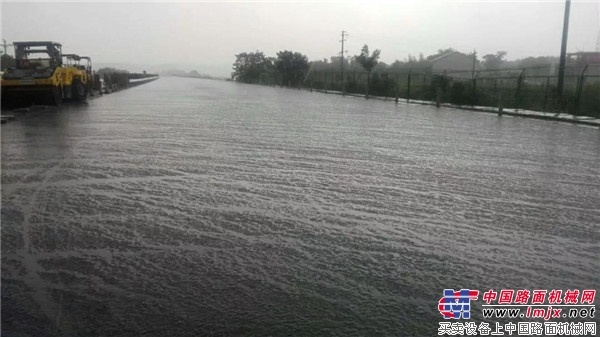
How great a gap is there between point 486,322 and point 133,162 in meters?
8.04

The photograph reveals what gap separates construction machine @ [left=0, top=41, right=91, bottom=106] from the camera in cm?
2338

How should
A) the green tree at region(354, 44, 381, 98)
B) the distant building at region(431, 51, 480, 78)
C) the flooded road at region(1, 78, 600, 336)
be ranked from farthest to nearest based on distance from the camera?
the distant building at region(431, 51, 480, 78) < the green tree at region(354, 44, 381, 98) < the flooded road at region(1, 78, 600, 336)

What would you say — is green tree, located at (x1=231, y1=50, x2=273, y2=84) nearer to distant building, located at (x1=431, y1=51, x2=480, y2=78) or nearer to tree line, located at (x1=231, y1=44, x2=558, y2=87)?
tree line, located at (x1=231, y1=44, x2=558, y2=87)

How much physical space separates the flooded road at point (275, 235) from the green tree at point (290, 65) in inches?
2609

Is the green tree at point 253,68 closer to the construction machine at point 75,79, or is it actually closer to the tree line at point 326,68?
the tree line at point 326,68

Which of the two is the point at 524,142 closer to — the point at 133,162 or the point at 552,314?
the point at 133,162

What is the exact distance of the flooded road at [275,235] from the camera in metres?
3.94

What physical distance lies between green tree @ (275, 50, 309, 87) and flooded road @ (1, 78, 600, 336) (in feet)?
217

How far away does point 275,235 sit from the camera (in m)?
5.77

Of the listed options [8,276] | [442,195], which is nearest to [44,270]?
[8,276]

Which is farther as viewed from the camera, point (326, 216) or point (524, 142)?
point (524, 142)

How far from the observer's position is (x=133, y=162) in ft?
33.7

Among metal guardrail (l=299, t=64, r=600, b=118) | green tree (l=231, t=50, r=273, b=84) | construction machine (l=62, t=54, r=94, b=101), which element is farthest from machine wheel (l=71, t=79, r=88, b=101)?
green tree (l=231, t=50, r=273, b=84)

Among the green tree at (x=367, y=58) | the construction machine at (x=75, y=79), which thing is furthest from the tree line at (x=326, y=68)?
the construction machine at (x=75, y=79)
